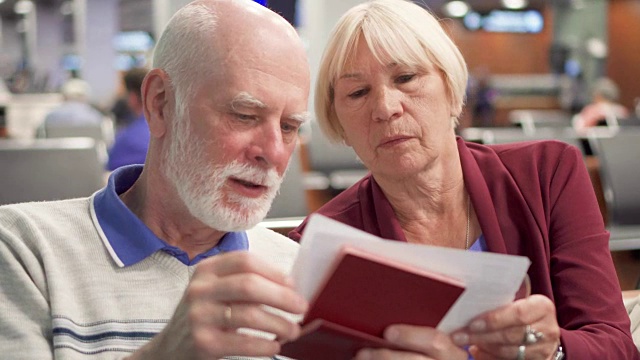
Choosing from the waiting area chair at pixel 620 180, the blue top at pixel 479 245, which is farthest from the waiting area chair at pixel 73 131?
the blue top at pixel 479 245

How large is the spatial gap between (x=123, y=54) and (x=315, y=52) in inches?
482

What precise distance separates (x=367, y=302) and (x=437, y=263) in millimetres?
94

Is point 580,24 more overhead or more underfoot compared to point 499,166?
more underfoot

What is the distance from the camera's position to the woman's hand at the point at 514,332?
1.05m

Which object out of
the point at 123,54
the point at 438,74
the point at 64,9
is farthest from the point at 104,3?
the point at 438,74

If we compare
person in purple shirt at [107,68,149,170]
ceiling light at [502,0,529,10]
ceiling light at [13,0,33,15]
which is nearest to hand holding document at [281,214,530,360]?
person in purple shirt at [107,68,149,170]

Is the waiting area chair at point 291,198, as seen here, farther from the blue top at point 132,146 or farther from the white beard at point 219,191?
the white beard at point 219,191

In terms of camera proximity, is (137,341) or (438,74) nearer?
(137,341)

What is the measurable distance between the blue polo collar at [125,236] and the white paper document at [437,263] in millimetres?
458

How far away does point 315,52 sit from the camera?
31.1ft

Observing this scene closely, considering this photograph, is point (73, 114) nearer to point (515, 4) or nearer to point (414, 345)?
point (414, 345)

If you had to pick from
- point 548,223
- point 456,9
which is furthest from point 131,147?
point 456,9

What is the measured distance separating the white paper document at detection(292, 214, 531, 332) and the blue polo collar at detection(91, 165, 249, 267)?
18.0 inches

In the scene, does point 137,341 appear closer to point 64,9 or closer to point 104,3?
point 104,3
